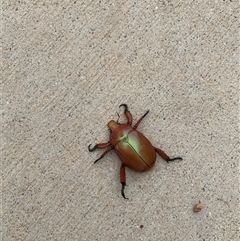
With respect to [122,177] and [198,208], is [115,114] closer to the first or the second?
[122,177]

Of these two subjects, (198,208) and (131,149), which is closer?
(131,149)

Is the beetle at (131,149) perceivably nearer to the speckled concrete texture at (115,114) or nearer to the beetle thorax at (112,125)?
the beetle thorax at (112,125)

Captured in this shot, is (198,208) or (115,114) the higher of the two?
(115,114)

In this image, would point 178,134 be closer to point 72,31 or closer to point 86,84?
point 86,84

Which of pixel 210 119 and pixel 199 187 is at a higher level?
pixel 210 119

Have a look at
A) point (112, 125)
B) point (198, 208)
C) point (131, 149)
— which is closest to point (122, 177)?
point (131, 149)

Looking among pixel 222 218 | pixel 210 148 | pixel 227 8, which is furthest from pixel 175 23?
pixel 222 218
